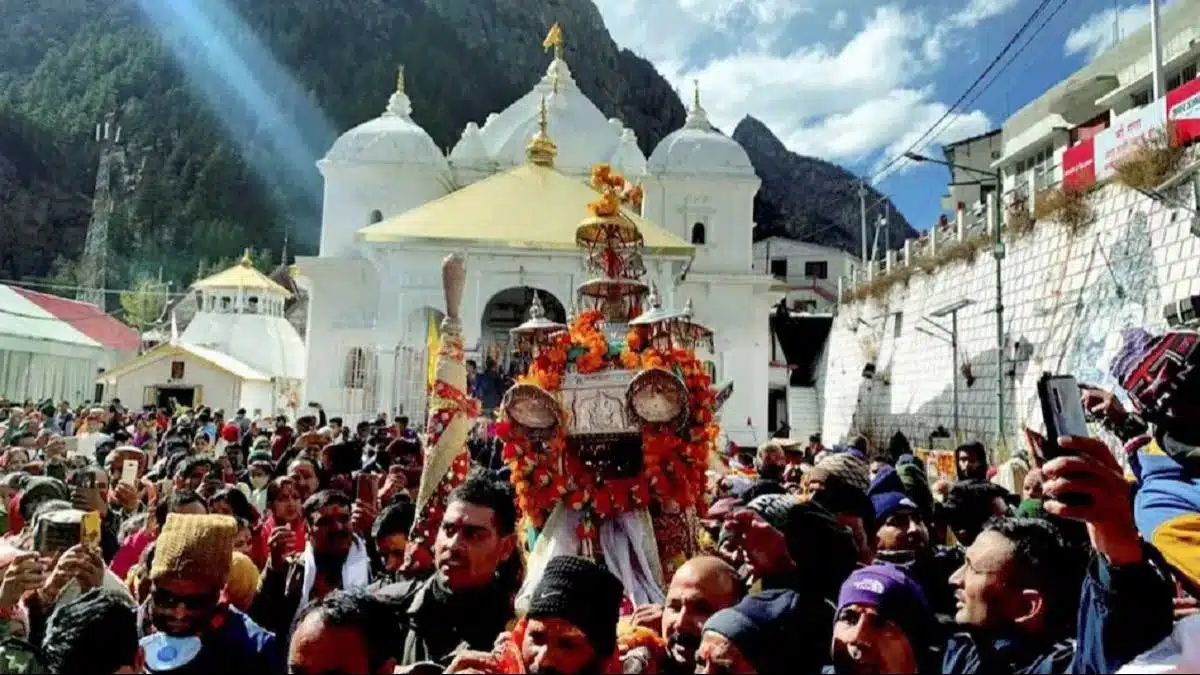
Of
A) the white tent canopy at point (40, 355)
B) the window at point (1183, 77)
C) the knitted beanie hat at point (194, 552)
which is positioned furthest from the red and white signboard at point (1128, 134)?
the white tent canopy at point (40, 355)

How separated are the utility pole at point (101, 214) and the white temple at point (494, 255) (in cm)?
4143

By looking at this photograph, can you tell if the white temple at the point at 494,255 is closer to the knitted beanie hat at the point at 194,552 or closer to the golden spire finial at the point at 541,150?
the golden spire finial at the point at 541,150

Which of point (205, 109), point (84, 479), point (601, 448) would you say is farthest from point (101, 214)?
point (601, 448)

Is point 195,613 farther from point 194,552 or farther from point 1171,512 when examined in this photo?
point 1171,512

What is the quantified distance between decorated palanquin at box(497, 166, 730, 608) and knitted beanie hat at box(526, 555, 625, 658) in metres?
2.95

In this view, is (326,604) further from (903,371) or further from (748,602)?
(903,371)

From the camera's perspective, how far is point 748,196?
32031 mm

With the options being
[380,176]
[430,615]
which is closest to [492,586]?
[430,615]

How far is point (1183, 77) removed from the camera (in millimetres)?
24844

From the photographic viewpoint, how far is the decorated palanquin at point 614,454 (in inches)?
224

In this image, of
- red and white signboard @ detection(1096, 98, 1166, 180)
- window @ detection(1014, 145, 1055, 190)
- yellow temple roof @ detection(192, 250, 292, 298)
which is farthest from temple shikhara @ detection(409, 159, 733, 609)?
yellow temple roof @ detection(192, 250, 292, 298)

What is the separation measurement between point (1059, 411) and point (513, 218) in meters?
19.8

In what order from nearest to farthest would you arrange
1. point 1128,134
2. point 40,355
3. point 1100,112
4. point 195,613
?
point 195,613 < point 1128,134 < point 40,355 < point 1100,112

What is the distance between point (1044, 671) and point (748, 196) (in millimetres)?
30563
